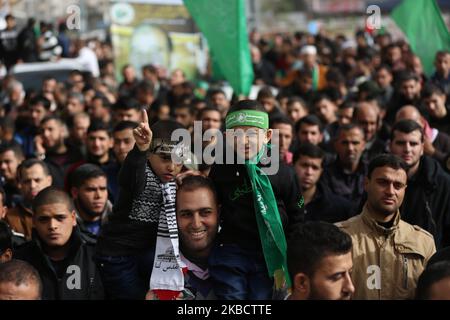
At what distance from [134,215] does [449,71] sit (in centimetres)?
694

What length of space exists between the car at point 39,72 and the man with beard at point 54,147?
18.0 ft

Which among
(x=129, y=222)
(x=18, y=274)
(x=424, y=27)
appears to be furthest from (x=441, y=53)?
(x=18, y=274)

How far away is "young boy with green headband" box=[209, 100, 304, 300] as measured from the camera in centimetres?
408

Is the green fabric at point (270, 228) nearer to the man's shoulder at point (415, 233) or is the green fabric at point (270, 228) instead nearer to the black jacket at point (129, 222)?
the black jacket at point (129, 222)

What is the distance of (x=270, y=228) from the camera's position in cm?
405

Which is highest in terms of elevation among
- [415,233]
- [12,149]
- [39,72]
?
[39,72]

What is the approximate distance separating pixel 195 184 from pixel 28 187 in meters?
2.44

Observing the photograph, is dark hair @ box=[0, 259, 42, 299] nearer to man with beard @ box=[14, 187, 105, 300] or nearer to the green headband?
man with beard @ box=[14, 187, 105, 300]

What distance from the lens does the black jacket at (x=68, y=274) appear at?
4453 mm

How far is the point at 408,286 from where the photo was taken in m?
4.20

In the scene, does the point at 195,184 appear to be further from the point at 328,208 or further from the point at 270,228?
the point at 328,208

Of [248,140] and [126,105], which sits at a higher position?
[126,105]

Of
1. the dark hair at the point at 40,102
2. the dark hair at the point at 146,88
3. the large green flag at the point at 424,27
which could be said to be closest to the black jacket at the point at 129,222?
the dark hair at the point at 40,102

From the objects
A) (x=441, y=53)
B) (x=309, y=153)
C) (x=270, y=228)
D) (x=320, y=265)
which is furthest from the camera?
(x=441, y=53)
